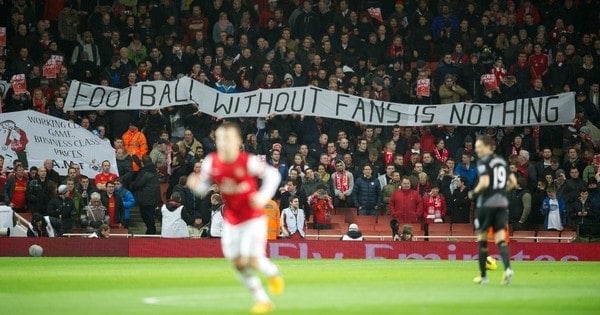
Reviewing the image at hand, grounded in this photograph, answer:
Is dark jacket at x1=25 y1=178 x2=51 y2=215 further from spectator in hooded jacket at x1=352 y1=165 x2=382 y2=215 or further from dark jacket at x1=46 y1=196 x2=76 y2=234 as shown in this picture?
spectator in hooded jacket at x1=352 y1=165 x2=382 y2=215

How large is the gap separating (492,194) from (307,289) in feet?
10.4

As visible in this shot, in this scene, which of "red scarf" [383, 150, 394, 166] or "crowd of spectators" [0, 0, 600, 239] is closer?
"crowd of spectators" [0, 0, 600, 239]

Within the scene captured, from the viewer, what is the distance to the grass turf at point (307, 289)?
14.8 meters

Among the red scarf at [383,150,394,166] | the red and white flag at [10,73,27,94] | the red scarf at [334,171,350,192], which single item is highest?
the red and white flag at [10,73,27,94]

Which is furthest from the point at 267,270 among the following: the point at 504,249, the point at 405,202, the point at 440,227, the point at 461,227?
the point at 461,227

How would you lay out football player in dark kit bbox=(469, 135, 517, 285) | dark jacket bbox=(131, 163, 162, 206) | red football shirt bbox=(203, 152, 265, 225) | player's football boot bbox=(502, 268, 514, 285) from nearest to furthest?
red football shirt bbox=(203, 152, 265, 225) < football player in dark kit bbox=(469, 135, 517, 285) < player's football boot bbox=(502, 268, 514, 285) < dark jacket bbox=(131, 163, 162, 206)

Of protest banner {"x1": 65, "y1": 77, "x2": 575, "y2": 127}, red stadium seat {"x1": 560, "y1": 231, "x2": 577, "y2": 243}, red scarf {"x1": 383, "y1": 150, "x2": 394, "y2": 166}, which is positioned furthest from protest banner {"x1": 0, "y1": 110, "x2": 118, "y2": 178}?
red stadium seat {"x1": 560, "y1": 231, "x2": 577, "y2": 243}

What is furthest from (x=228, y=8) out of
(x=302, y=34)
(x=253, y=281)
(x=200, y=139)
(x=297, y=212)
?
(x=253, y=281)

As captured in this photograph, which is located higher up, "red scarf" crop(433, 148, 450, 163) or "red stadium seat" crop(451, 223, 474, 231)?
"red scarf" crop(433, 148, 450, 163)

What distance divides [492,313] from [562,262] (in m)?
Result: 13.6

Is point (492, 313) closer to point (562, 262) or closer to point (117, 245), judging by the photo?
point (562, 262)

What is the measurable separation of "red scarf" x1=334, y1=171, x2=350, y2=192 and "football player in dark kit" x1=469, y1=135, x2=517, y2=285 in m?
11.5

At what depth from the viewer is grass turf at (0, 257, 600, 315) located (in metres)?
14.8

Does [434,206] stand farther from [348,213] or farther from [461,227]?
[348,213]
